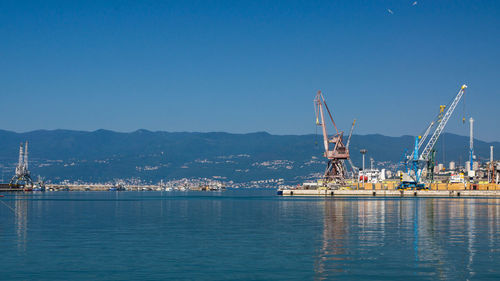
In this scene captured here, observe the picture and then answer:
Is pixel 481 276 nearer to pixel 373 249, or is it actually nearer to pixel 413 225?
pixel 373 249

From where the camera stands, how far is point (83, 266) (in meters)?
35.6

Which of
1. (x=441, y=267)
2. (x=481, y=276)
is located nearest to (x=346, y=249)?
(x=441, y=267)

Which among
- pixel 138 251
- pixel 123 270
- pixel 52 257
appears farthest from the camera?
pixel 138 251

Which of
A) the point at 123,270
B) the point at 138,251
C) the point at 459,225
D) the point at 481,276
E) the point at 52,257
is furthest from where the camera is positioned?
the point at 459,225

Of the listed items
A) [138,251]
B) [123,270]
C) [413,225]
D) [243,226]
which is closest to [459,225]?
[413,225]

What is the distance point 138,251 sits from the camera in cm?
4200

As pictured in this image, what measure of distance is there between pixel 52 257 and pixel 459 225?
41767 mm

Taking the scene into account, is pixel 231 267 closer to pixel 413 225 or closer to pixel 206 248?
pixel 206 248

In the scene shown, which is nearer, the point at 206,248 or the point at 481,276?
the point at 481,276

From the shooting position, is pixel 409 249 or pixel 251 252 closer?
pixel 251 252

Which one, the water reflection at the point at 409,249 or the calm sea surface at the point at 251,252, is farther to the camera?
→ the water reflection at the point at 409,249

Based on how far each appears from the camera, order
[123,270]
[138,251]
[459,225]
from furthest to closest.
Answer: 1. [459,225]
2. [138,251]
3. [123,270]

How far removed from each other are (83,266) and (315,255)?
14.2m

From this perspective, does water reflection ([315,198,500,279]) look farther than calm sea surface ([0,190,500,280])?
Yes
